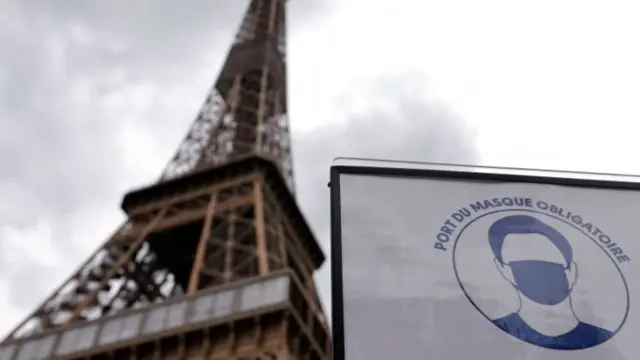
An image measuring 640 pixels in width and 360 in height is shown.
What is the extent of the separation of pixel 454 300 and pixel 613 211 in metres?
1.99

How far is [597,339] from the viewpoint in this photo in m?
7.30

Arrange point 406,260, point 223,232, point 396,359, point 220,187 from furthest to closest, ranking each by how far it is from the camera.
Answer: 1. point 220,187
2. point 223,232
3. point 406,260
4. point 396,359

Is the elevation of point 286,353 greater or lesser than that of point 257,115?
lesser

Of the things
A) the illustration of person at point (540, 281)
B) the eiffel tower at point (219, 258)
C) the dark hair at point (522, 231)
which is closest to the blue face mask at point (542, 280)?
the illustration of person at point (540, 281)

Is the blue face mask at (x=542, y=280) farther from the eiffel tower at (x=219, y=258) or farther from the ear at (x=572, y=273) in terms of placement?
the eiffel tower at (x=219, y=258)

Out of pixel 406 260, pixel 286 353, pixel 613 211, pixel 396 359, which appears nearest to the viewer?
pixel 396 359

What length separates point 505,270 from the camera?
25.3 feet

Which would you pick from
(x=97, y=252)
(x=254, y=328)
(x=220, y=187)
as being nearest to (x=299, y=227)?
(x=220, y=187)

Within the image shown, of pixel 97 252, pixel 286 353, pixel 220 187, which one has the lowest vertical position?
pixel 286 353

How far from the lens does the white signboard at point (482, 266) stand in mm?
7195

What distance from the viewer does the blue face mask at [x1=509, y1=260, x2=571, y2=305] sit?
24.6 feet

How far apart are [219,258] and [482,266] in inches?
1212

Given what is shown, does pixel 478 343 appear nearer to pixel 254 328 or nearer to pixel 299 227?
pixel 254 328

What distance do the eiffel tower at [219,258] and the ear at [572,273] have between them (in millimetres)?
19591
